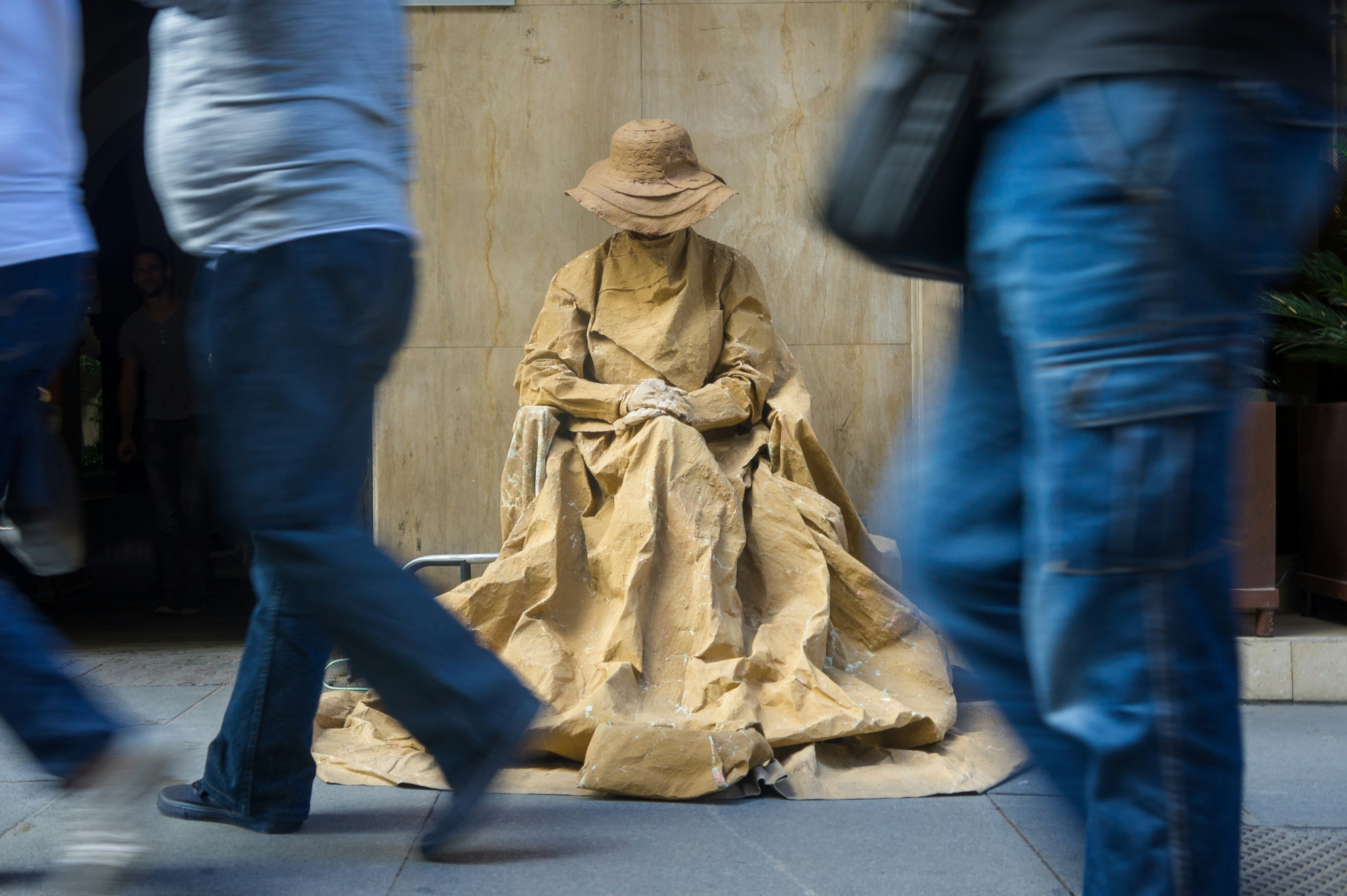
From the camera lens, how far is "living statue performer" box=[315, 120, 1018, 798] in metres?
2.67

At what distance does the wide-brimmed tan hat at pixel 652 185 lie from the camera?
142 inches

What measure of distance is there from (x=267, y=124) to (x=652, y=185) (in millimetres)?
2210

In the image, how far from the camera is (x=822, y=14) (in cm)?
468

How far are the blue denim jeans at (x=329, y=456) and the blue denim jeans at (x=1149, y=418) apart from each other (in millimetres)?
876

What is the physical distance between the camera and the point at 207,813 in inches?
84.5

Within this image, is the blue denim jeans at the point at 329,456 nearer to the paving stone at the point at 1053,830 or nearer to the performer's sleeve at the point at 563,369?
the paving stone at the point at 1053,830

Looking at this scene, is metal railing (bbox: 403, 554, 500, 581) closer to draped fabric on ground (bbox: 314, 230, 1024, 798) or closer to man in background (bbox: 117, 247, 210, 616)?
draped fabric on ground (bbox: 314, 230, 1024, 798)

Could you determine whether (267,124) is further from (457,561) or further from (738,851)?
(457,561)

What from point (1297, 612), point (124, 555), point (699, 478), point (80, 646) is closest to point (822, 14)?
point (699, 478)

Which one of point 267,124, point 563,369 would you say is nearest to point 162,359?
point 563,369

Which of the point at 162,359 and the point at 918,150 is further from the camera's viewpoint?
the point at 162,359

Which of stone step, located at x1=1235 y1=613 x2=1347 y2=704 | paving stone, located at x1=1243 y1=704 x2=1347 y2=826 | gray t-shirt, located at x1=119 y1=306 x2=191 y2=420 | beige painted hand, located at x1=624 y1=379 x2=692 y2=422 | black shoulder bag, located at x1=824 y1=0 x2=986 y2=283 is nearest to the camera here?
black shoulder bag, located at x1=824 y1=0 x2=986 y2=283

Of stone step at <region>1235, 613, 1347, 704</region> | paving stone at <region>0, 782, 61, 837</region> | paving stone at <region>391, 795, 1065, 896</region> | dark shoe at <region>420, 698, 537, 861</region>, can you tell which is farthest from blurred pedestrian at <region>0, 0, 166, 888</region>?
stone step at <region>1235, 613, 1347, 704</region>

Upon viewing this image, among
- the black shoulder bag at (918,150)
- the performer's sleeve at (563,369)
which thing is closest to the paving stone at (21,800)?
the performer's sleeve at (563,369)
